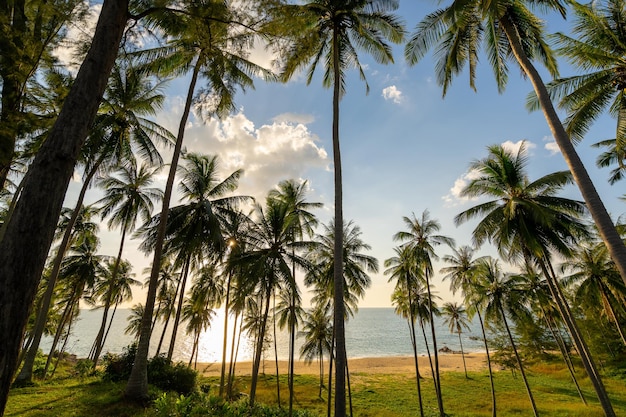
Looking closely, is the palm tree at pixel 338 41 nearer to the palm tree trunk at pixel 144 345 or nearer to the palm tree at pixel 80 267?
the palm tree trunk at pixel 144 345

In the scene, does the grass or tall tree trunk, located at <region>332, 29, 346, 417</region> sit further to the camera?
the grass

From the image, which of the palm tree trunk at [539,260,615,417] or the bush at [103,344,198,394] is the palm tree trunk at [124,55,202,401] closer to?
the bush at [103,344,198,394]

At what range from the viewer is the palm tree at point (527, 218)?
38.5 ft

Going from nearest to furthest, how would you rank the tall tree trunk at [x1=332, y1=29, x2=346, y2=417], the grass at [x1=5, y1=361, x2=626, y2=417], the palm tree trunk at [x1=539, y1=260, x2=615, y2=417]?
the tall tree trunk at [x1=332, y1=29, x2=346, y2=417], the grass at [x1=5, y1=361, x2=626, y2=417], the palm tree trunk at [x1=539, y1=260, x2=615, y2=417]

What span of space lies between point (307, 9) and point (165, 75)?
287 inches

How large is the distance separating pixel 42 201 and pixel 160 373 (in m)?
13.4

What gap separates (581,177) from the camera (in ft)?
20.9

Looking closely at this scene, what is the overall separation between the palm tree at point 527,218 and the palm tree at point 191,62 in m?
11.9

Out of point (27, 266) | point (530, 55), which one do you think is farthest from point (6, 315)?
point (530, 55)

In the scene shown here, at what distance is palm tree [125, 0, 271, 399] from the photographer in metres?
6.84

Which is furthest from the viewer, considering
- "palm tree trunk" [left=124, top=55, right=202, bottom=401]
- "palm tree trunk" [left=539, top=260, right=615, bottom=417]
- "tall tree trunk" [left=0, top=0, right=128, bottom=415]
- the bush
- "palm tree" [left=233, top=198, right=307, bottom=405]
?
"palm tree" [left=233, top=198, right=307, bottom=405]

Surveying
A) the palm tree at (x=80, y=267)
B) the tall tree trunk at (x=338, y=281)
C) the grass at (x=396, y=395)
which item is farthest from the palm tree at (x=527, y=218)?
the palm tree at (x=80, y=267)

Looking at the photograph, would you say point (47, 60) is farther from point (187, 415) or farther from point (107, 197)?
point (107, 197)

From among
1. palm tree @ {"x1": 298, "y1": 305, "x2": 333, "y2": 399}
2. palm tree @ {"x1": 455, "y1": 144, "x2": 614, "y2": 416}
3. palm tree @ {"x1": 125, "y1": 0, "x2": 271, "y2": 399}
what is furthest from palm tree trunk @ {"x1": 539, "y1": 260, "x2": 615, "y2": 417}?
palm tree @ {"x1": 298, "y1": 305, "x2": 333, "y2": 399}
